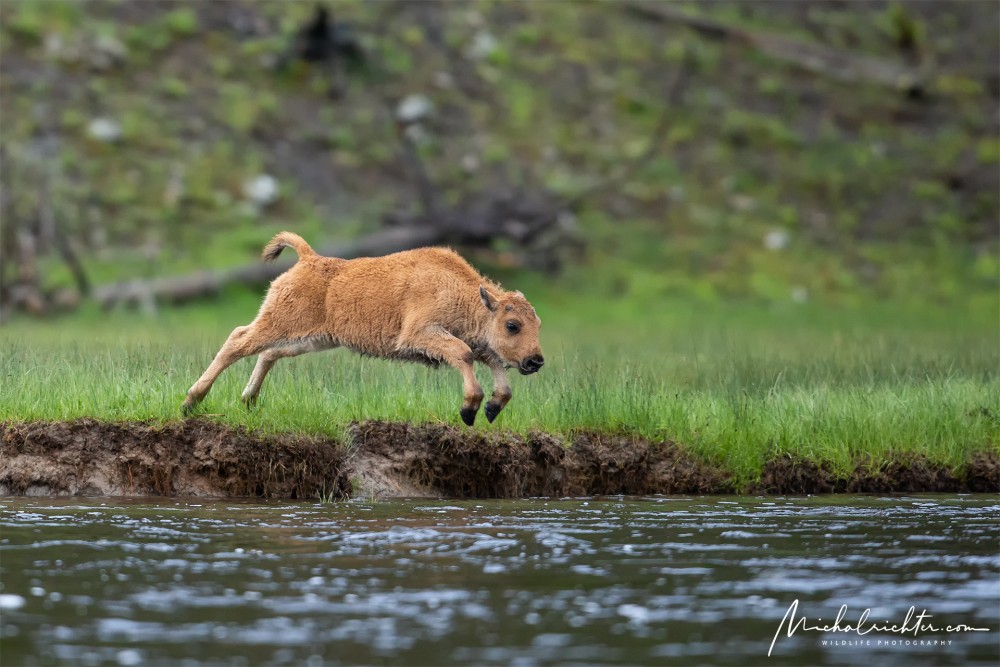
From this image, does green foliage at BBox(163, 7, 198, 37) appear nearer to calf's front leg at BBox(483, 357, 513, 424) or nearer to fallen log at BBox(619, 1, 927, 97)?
fallen log at BBox(619, 1, 927, 97)

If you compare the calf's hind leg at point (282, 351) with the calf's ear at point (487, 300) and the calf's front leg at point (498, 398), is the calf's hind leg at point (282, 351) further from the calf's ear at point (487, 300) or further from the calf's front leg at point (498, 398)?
the calf's front leg at point (498, 398)

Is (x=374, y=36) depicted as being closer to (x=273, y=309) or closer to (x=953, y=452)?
(x=273, y=309)

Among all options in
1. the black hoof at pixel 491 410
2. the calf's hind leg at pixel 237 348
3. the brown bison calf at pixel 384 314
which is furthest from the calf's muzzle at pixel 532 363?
the calf's hind leg at pixel 237 348

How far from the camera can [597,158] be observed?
28.1 metres

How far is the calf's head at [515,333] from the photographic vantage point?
11094mm

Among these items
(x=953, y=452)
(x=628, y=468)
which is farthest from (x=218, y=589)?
(x=953, y=452)

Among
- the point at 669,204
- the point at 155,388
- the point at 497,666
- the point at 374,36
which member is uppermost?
the point at 374,36

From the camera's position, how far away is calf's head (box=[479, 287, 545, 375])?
1109 centimetres

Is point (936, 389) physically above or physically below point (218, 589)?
above

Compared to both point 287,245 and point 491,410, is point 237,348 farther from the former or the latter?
point 491,410

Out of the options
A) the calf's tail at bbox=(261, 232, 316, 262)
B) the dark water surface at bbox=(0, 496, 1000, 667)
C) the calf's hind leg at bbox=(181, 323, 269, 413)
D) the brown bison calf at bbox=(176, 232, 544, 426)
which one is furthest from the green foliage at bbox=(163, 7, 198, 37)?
the dark water surface at bbox=(0, 496, 1000, 667)

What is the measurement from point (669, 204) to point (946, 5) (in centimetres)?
1111

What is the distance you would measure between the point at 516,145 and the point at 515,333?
1747cm

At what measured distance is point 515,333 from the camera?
11.2 m
